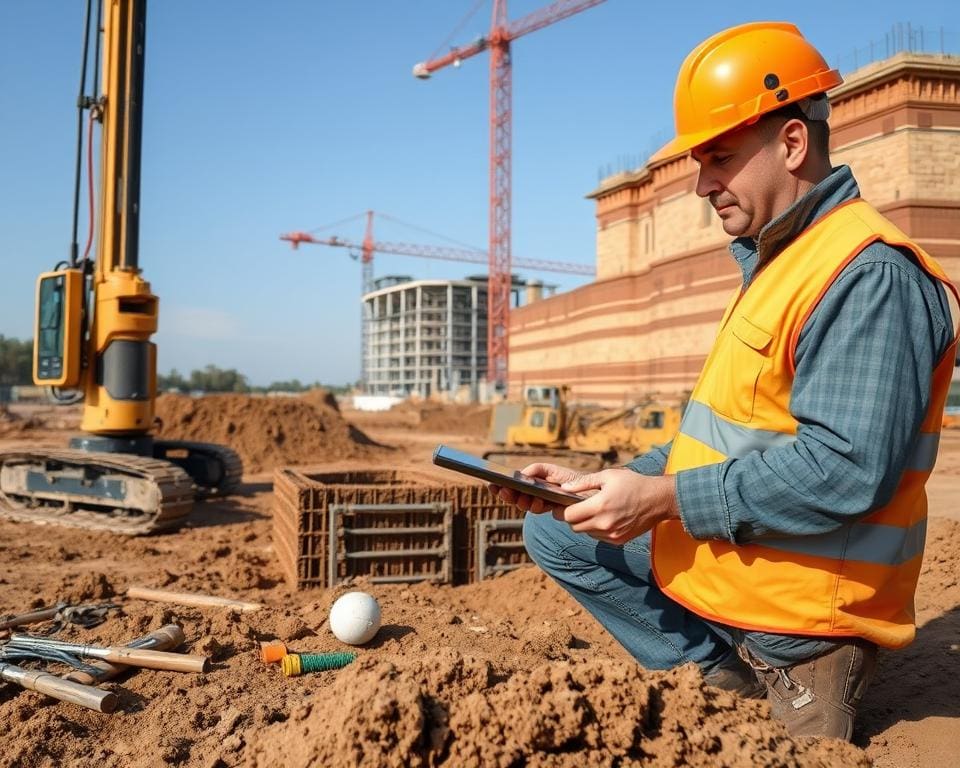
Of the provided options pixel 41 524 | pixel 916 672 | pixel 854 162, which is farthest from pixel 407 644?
pixel 854 162

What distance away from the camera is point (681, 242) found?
28969 mm

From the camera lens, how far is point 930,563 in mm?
5402

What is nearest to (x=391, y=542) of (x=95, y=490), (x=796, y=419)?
(x=796, y=419)

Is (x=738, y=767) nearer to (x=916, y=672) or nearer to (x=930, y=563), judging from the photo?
(x=916, y=672)

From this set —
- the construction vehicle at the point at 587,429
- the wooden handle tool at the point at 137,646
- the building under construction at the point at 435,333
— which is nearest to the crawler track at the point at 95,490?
the wooden handle tool at the point at 137,646

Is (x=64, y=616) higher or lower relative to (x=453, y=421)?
lower

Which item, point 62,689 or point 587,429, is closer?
point 62,689

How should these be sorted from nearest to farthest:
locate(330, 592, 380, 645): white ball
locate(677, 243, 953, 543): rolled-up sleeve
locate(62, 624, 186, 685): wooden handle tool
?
locate(677, 243, 953, 543): rolled-up sleeve, locate(62, 624, 186, 685): wooden handle tool, locate(330, 592, 380, 645): white ball

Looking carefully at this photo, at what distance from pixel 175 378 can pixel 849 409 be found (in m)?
115

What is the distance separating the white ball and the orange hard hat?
3.05m

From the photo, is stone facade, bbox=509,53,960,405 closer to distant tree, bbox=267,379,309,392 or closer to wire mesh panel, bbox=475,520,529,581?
wire mesh panel, bbox=475,520,529,581

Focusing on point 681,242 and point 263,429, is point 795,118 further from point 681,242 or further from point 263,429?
point 681,242

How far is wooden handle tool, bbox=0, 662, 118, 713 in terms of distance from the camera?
3.34 meters

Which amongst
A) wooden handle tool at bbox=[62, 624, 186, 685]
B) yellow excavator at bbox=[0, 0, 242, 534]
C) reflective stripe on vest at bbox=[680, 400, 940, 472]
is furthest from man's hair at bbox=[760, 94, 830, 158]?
yellow excavator at bbox=[0, 0, 242, 534]
